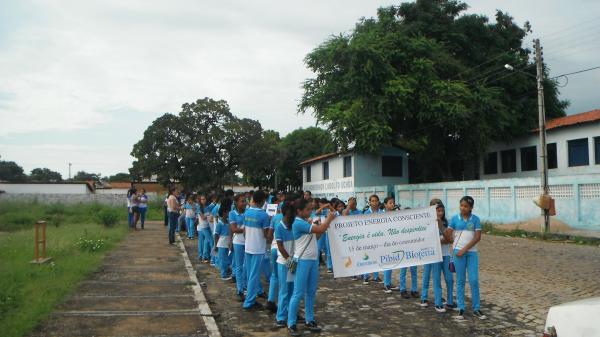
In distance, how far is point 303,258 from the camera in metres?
6.36

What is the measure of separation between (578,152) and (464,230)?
23.2m

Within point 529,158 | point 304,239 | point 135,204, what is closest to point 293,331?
point 304,239

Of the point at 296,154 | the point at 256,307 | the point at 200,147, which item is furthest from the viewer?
the point at 296,154

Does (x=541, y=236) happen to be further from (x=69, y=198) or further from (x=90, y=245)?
(x=69, y=198)

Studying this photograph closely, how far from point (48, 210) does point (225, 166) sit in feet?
58.6

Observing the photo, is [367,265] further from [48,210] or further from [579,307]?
[48,210]

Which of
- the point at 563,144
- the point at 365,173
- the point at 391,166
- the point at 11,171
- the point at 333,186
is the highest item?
the point at 11,171

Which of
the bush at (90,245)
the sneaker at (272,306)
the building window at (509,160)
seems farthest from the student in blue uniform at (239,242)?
the building window at (509,160)

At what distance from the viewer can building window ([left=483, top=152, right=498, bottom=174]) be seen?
111ft

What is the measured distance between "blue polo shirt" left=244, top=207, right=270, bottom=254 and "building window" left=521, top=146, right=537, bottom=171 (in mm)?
27046

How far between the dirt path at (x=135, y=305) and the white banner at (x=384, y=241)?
2120 millimetres

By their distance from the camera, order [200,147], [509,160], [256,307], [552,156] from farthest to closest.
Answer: [200,147] → [509,160] → [552,156] → [256,307]

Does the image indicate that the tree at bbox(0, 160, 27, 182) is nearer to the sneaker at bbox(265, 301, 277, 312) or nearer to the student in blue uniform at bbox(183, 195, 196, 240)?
the student in blue uniform at bbox(183, 195, 196, 240)

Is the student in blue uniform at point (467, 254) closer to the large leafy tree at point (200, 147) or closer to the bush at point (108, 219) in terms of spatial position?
the bush at point (108, 219)
